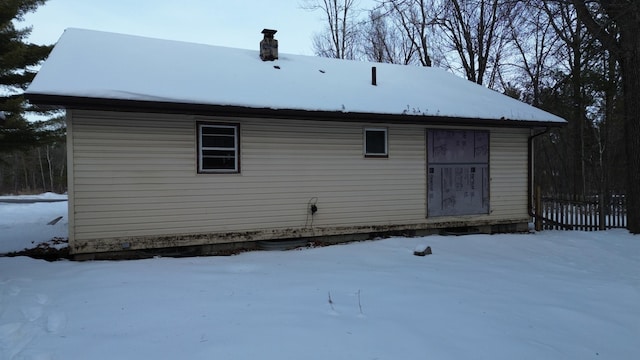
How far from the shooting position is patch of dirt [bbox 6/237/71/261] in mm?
8031

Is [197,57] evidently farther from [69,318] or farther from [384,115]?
[69,318]

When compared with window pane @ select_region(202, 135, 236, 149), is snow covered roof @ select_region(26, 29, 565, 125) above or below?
above

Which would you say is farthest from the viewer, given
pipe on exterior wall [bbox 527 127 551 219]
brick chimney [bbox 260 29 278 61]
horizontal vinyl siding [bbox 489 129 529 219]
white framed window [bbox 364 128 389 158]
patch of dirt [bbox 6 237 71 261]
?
pipe on exterior wall [bbox 527 127 551 219]

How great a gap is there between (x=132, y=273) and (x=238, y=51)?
7.56m

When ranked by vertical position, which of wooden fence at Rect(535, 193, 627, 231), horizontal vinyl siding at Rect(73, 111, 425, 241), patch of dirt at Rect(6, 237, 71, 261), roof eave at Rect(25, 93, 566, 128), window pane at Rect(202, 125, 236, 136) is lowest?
patch of dirt at Rect(6, 237, 71, 261)

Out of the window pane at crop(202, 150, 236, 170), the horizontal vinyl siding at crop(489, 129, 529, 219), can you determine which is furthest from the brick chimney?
the horizontal vinyl siding at crop(489, 129, 529, 219)

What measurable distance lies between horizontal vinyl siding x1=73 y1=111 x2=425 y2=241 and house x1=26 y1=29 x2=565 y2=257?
2 centimetres

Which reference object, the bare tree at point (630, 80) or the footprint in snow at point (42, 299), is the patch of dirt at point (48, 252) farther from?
the bare tree at point (630, 80)

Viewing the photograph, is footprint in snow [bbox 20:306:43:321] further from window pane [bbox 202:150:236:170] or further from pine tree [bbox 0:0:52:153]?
pine tree [bbox 0:0:52:153]

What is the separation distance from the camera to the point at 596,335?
14.8 ft

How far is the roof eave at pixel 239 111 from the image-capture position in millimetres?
7234

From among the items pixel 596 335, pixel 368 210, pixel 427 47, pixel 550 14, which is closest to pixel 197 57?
pixel 368 210

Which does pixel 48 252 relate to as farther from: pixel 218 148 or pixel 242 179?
pixel 242 179

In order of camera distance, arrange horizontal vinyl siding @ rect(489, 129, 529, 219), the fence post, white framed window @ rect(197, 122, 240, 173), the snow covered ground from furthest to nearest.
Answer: the fence post → horizontal vinyl siding @ rect(489, 129, 529, 219) → white framed window @ rect(197, 122, 240, 173) → the snow covered ground
